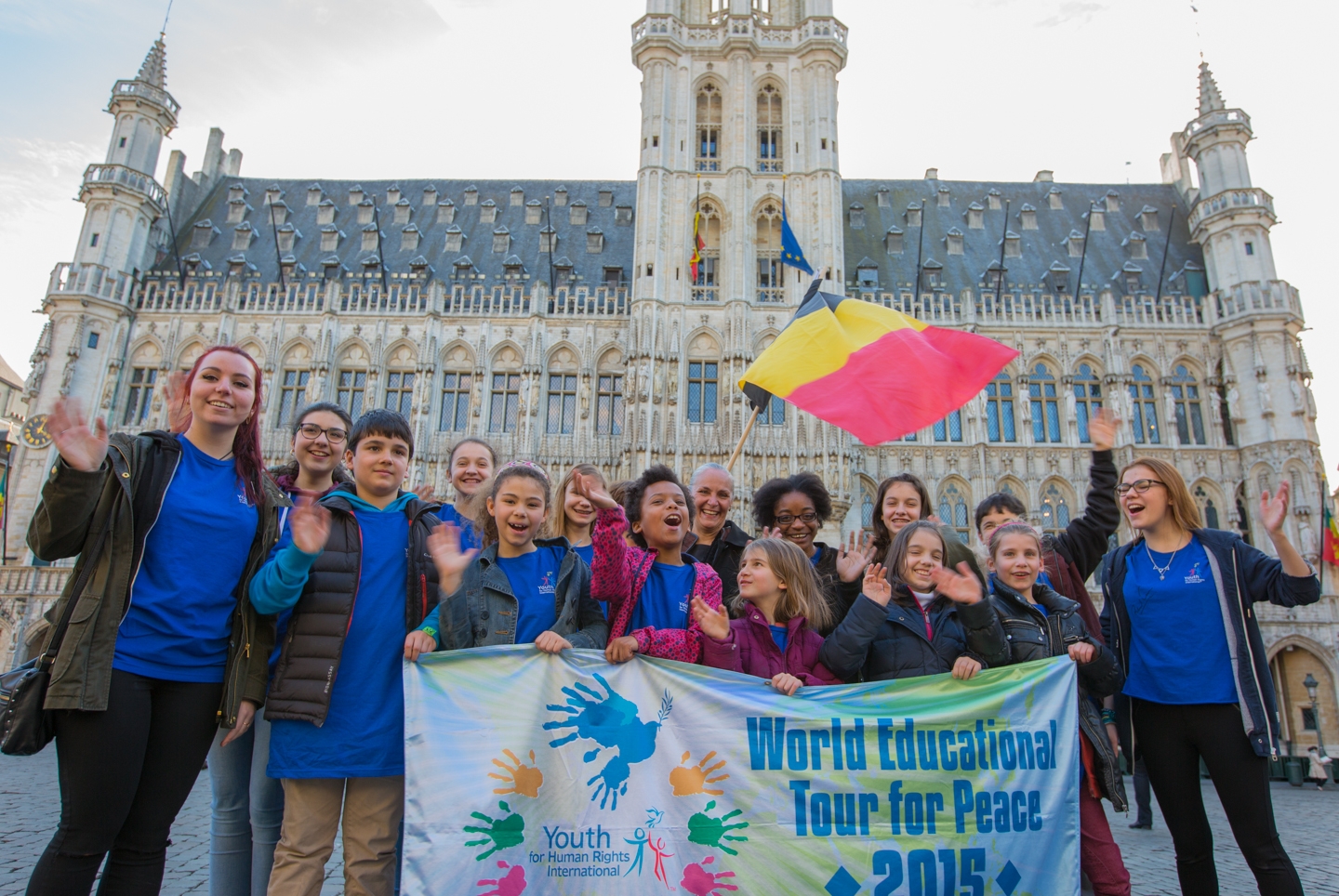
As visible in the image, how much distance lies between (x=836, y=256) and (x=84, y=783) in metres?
24.3

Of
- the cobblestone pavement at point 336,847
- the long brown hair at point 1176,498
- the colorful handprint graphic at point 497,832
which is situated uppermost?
the long brown hair at point 1176,498

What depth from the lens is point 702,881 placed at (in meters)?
3.80

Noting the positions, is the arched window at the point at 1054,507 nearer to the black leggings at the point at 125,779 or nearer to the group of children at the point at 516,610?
the group of children at the point at 516,610

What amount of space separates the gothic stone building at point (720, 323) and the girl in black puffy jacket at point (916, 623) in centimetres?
1812

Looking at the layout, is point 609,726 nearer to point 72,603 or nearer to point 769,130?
point 72,603

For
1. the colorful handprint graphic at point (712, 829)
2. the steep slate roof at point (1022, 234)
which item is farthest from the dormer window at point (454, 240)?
the colorful handprint graphic at point (712, 829)

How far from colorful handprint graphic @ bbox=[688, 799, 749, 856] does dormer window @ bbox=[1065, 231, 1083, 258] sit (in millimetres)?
31650

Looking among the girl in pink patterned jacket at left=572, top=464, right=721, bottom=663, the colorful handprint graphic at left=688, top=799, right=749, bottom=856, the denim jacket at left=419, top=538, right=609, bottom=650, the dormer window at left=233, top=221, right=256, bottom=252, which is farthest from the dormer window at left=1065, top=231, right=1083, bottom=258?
the dormer window at left=233, top=221, right=256, bottom=252

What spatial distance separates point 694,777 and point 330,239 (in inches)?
1236

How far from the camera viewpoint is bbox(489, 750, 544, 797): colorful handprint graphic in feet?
12.8

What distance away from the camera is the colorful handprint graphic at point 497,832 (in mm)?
3789

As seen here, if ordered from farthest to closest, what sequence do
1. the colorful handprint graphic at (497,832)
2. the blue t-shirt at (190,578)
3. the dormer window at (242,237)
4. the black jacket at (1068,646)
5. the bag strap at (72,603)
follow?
the dormer window at (242,237) → the black jacket at (1068,646) → the colorful handprint graphic at (497,832) → the blue t-shirt at (190,578) → the bag strap at (72,603)

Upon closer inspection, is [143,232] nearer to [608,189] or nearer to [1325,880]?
[608,189]

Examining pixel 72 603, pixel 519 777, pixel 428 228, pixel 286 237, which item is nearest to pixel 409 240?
pixel 428 228
